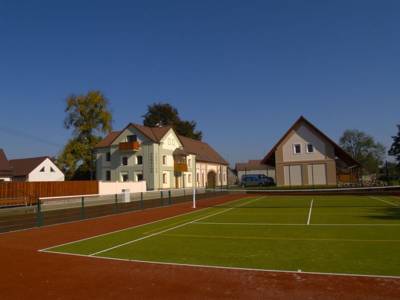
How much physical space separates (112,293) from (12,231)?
13023mm

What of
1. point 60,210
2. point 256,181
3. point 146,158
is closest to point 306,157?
point 256,181

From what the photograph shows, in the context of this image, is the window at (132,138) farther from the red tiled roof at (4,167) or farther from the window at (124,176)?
the red tiled roof at (4,167)

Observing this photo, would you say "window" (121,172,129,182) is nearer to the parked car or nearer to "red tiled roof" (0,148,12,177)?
"red tiled roof" (0,148,12,177)

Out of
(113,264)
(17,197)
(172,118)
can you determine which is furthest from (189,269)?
(172,118)

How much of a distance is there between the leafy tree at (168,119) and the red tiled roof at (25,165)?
25.9 m

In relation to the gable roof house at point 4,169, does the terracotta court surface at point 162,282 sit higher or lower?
lower

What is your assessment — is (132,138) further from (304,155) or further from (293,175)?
(304,155)

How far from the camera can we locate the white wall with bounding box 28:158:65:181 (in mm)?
62056

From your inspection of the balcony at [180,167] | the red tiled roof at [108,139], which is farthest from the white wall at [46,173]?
the balcony at [180,167]

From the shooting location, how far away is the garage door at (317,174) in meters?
49.0

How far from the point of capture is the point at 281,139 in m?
51.0

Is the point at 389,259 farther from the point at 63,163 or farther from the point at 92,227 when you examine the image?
the point at 63,163

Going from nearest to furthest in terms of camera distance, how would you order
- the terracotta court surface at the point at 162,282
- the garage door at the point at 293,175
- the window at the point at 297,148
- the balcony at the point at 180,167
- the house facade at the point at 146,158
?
the terracotta court surface at the point at 162,282, the garage door at the point at 293,175, the window at the point at 297,148, the house facade at the point at 146,158, the balcony at the point at 180,167

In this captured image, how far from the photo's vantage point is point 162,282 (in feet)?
29.4
